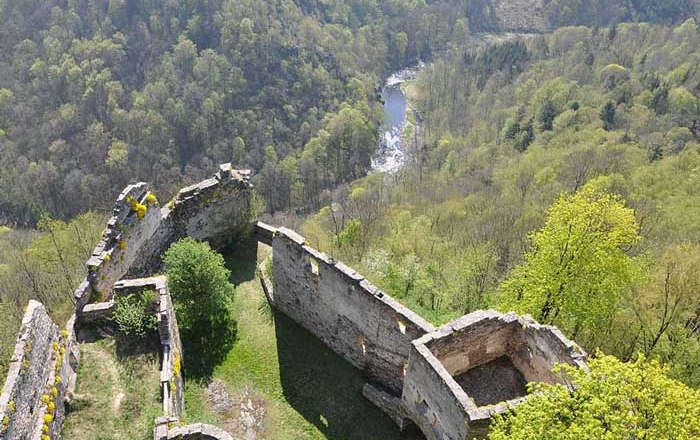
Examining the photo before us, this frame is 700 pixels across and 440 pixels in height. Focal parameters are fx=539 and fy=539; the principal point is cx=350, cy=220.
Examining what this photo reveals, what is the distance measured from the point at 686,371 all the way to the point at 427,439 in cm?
1276

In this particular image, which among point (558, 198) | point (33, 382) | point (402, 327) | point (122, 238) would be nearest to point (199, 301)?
point (122, 238)

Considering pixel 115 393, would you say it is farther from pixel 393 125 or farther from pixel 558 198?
pixel 393 125

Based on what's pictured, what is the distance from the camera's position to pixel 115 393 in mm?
17734

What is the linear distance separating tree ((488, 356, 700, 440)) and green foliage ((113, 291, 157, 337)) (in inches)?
495

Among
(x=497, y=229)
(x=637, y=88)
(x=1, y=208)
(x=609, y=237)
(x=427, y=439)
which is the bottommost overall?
(x=427, y=439)

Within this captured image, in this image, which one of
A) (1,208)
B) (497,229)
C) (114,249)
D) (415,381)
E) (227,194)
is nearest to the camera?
(415,381)

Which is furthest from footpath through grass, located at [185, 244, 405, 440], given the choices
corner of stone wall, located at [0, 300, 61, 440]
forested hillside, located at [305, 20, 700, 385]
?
forested hillside, located at [305, 20, 700, 385]

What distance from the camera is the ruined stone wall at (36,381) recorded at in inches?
563

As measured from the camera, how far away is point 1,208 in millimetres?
74688

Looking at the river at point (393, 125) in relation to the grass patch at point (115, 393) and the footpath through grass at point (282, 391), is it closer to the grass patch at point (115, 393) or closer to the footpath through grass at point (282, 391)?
the footpath through grass at point (282, 391)

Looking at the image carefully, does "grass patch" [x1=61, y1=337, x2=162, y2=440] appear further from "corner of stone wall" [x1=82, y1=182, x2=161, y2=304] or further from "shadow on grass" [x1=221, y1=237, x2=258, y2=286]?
"shadow on grass" [x1=221, y1=237, x2=258, y2=286]

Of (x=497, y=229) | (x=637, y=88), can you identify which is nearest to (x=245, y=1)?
(x=637, y=88)

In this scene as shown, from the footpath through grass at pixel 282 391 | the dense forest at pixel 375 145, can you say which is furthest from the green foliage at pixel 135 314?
the dense forest at pixel 375 145

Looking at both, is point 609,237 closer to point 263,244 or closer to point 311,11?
point 263,244
